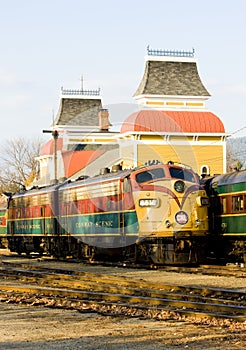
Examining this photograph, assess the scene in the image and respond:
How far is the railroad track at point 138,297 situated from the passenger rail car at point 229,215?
5528mm

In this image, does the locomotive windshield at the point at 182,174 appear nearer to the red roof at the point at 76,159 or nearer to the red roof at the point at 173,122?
the red roof at the point at 173,122

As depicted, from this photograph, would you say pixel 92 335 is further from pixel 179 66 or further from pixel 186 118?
pixel 179 66

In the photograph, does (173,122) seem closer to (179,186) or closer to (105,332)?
(179,186)

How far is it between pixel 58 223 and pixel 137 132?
91.3 feet

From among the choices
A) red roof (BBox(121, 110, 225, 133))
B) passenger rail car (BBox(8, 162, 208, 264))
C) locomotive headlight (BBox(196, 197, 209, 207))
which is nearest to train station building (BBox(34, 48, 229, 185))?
red roof (BBox(121, 110, 225, 133))

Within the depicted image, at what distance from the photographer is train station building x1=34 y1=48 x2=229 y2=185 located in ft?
202

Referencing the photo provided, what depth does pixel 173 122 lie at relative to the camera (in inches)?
2457

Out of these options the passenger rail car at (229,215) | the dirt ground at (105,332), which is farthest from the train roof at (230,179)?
the dirt ground at (105,332)

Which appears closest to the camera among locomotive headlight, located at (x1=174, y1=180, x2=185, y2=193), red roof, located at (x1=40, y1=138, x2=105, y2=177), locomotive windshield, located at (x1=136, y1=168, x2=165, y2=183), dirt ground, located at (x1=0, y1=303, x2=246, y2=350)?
dirt ground, located at (x1=0, y1=303, x2=246, y2=350)

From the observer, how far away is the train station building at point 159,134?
61.7 meters

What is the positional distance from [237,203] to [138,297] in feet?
34.2

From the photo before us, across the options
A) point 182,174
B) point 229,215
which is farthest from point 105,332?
point 182,174

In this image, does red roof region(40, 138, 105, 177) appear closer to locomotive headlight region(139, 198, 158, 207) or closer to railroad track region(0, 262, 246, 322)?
locomotive headlight region(139, 198, 158, 207)

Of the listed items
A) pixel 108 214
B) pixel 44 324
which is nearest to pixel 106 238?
pixel 108 214
